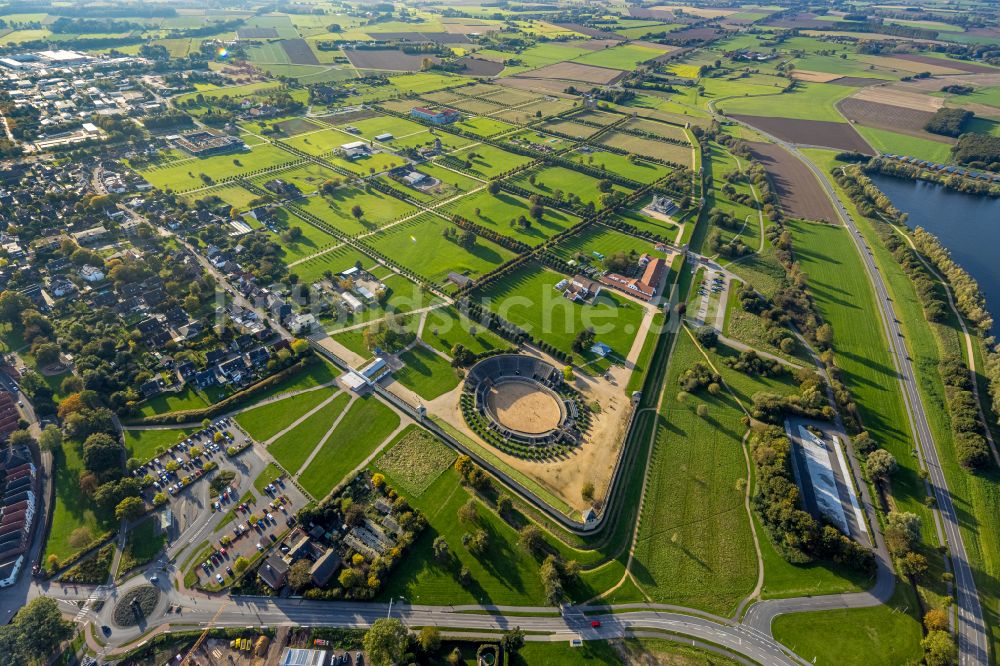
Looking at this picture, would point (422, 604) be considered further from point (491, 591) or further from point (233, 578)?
point (233, 578)

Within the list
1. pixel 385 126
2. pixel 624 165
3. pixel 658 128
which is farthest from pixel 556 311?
pixel 658 128

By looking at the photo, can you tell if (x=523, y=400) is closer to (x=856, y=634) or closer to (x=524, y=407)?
(x=524, y=407)

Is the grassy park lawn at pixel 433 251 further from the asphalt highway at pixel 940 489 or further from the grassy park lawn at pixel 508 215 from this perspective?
the asphalt highway at pixel 940 489

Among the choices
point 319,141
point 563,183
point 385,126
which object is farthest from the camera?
point 385,126

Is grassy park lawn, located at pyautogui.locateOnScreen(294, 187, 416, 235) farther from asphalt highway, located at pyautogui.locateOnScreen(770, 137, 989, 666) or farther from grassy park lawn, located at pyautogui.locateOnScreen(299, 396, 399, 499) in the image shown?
asphalt highway, located at pyautogui.locateOnScreen(770, 137, 989, 666)

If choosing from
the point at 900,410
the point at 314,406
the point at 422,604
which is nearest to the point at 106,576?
the point at 314,406

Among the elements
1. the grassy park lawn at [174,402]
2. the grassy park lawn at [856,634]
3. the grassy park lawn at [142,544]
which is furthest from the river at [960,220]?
the grassy park lawn at [174,402]

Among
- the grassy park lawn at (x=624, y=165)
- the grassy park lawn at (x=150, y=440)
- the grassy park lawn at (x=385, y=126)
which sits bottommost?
the grassy park lawn at (x=150, y=440)
